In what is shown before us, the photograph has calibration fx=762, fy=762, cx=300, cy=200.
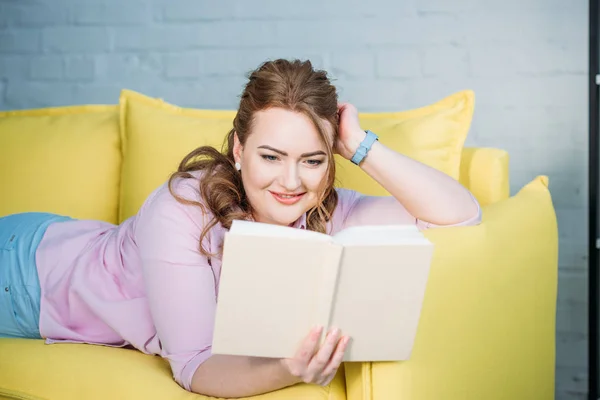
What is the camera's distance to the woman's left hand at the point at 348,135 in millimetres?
1567

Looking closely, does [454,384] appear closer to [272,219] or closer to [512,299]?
[512,299]

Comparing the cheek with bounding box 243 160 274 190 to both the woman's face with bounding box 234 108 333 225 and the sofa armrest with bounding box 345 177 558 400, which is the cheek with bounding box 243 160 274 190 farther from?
the sofa armrest with bounding box 345 177 558 400

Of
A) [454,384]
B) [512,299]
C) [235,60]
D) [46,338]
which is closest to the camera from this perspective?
[454,384]

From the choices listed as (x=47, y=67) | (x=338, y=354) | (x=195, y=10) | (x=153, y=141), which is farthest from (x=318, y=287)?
(x=47, y=67)

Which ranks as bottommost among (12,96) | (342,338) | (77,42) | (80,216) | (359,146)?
(342,338)

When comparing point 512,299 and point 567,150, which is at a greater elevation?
point 567,150

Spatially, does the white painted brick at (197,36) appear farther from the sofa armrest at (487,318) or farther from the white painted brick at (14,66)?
the sofa armrest at (487,318)

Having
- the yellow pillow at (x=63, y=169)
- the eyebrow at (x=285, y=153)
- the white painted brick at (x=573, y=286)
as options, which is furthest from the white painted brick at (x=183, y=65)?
the white painted brick at (x=573, y=286)

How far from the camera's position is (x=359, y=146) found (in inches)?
61.4

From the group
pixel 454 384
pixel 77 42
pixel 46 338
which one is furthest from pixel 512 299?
pixel 77 42

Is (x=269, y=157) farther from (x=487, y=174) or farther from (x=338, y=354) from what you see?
(x=487, y=174)

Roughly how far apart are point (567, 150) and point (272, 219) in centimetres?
141

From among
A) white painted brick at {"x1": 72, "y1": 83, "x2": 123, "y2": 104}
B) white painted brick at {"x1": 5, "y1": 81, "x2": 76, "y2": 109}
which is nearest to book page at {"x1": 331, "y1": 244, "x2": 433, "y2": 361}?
white painted brick at {"x1": 72, "y1": 83, "x2": 123, "y2": 104}

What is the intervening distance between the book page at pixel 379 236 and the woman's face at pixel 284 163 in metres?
0.40
